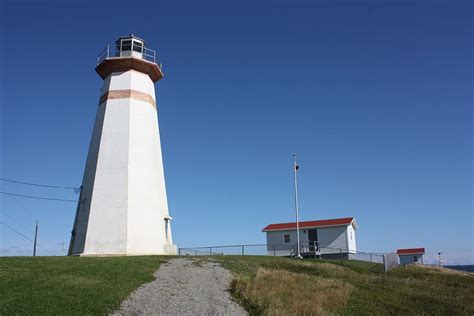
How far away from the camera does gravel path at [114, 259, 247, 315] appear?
14531mm

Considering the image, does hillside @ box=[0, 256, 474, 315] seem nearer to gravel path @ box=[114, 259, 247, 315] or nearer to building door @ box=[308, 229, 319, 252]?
Answer: gravel path @ box=[114, 259, 247, 315]

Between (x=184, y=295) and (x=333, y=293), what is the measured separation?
625 cm

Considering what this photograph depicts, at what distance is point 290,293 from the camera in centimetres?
1767

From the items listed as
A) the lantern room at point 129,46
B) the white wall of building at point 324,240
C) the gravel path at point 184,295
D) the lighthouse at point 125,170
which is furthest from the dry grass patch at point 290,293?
the white wall of building at point 324,240

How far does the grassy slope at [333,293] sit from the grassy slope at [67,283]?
4.30 metres

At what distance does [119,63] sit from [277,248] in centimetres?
2223

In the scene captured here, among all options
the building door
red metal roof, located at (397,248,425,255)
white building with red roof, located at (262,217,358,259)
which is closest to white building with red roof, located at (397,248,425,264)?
red metal roof, located at (397,248,425,255)

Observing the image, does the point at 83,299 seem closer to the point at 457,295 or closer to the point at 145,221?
the point at 145,221

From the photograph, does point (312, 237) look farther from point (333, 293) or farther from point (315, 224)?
point (333, 293)

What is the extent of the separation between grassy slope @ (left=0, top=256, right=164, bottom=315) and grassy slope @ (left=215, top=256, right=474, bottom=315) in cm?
Result: 430

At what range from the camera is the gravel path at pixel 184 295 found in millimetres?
14531

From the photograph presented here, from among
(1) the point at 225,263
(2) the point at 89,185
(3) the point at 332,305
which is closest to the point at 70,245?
(2) the point at 89,185

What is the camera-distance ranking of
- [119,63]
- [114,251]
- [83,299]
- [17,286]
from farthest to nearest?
[119,63], [114,251], [17,286], [83,299]

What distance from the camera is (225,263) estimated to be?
2386cm
